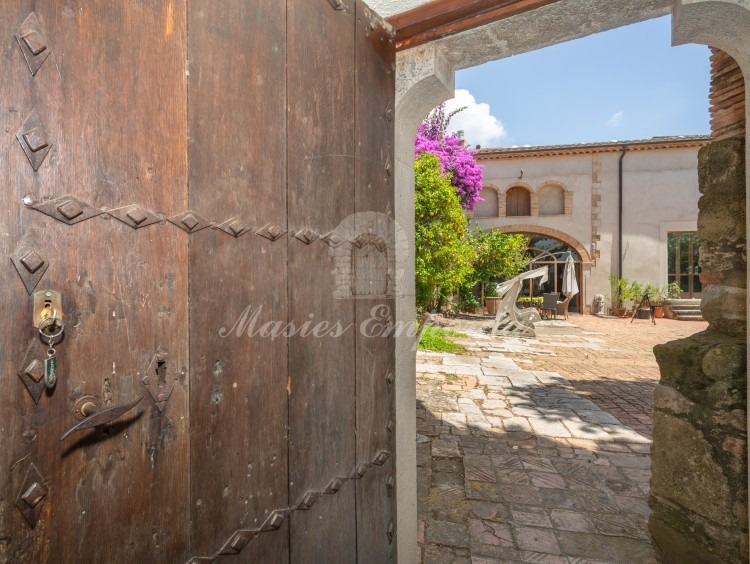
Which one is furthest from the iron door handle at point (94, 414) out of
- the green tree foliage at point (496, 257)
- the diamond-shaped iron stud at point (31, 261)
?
the green tree foliage at point (496, 257)

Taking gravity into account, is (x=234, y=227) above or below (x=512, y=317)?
above

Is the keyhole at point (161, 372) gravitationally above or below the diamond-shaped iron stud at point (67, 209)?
below

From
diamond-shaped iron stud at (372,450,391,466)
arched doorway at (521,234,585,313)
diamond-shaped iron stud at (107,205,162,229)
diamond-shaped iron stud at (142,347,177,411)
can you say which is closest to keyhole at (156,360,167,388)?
diamond-shaped iron stud at (142,347,177,411)

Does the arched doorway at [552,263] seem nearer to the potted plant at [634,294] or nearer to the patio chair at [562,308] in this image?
the patio chair at [562,308]

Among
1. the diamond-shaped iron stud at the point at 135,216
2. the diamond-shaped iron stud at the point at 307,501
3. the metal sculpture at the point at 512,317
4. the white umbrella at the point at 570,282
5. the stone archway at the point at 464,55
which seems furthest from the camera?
the white umbrella at the point at 570,282

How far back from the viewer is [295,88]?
1164 millimetres

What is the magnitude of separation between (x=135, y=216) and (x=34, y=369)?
340 millimetres

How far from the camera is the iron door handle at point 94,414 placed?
29.8 inches

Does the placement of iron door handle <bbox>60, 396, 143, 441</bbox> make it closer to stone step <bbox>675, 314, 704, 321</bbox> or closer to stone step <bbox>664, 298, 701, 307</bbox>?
stone step <bbox>675, 314, 704, 321</bbox>

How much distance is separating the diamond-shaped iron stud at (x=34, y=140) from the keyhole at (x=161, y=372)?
1.45ft

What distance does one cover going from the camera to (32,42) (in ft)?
2.40

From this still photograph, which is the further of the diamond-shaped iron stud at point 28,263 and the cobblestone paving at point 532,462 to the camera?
the cobblestone paving at point 532,462

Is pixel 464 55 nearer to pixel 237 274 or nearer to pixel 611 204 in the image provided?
pixel 237 274

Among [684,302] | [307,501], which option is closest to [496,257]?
[684,302]
